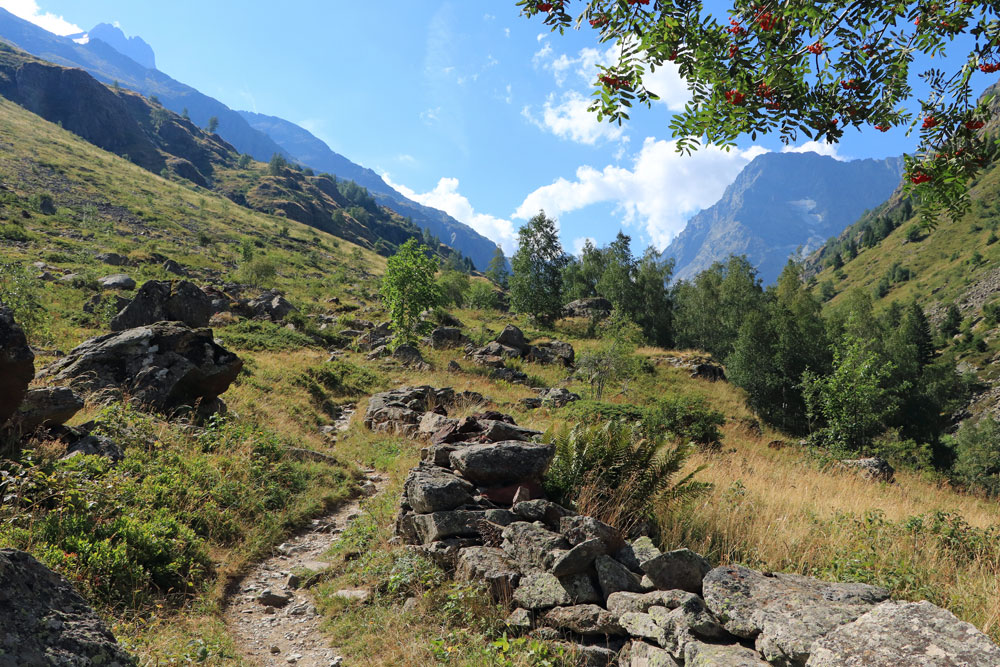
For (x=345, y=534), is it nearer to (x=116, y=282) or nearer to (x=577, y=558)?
(x=577, y=558)

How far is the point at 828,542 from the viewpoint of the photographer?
577cm

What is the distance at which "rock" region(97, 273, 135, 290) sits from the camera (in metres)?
29.8

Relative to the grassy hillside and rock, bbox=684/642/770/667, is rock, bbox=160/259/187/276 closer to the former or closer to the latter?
the grassy hillside

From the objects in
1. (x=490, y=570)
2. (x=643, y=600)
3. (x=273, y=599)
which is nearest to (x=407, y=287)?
(x=273, y=599)

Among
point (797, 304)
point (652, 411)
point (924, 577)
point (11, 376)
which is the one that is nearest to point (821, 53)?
point (924, 577)

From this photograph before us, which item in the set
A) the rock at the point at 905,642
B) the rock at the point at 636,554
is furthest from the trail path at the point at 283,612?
the rock at the point at 905,642

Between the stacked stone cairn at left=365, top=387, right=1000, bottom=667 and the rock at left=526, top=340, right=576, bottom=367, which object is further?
the rock at left=526, top=340, right=576, bottom=367

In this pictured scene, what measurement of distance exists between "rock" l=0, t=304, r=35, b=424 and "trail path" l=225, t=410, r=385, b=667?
419cm

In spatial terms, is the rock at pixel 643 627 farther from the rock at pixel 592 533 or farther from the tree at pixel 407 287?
the tree at pixel 407 287

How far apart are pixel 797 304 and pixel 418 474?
54.4 metres

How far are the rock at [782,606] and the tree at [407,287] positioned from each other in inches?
960

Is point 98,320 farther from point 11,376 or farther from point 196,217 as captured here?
point 196,217

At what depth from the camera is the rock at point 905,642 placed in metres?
2.67

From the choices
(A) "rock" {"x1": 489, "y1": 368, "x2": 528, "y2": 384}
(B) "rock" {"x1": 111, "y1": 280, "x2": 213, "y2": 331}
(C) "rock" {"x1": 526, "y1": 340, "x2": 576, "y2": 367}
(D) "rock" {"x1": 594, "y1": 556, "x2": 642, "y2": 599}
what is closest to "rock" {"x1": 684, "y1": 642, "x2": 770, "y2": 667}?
(D) "rock" {"x1": 594, "y1": 556, "x2": 642, "y2": 599}
